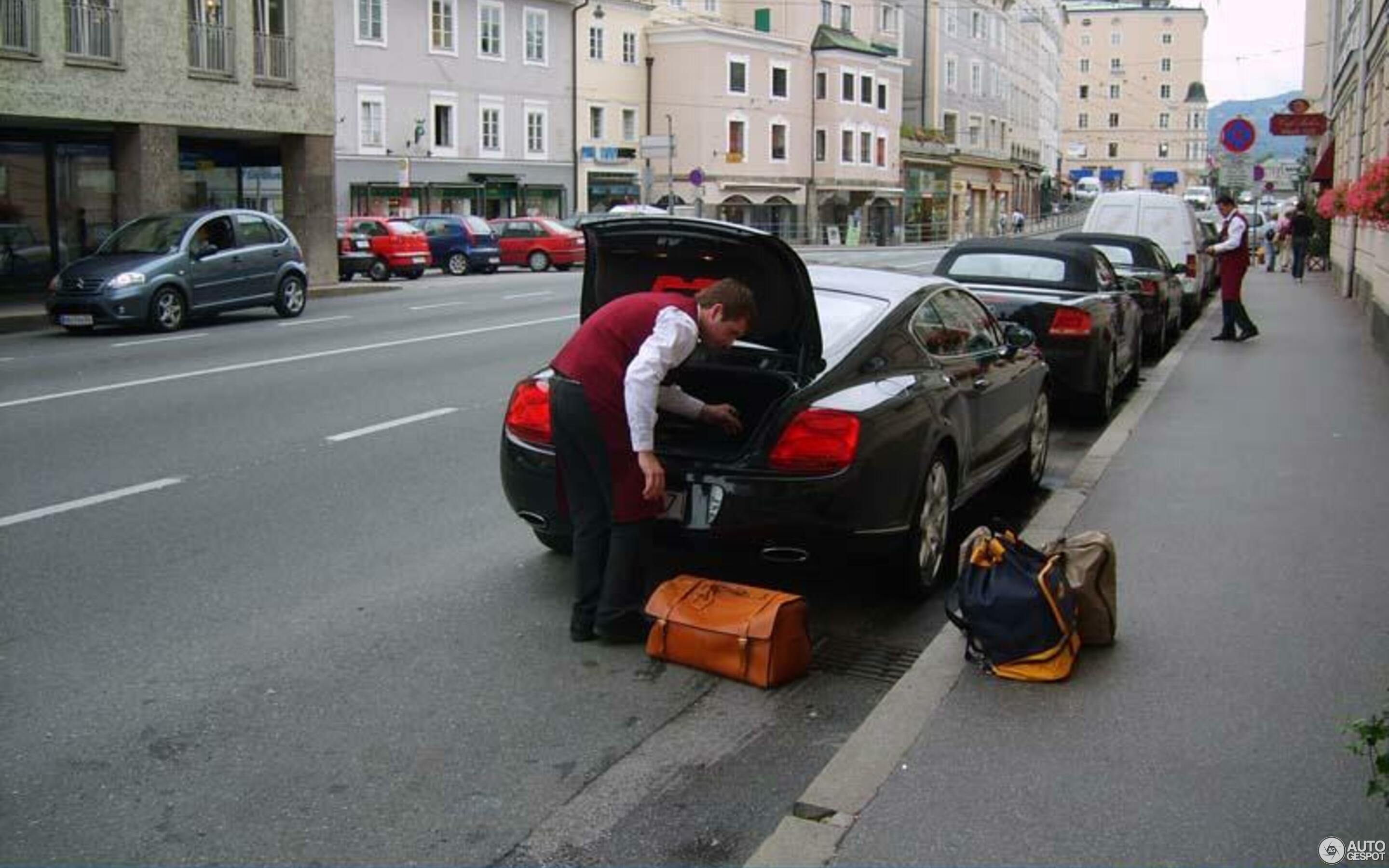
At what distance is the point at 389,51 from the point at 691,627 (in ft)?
146

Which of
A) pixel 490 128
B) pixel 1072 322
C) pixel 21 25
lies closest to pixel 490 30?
pixel 490 128

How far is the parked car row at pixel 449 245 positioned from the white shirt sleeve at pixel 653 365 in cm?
2618

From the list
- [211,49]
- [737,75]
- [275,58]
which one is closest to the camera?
[211,49]

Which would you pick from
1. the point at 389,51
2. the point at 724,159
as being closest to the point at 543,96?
the point at 389,51

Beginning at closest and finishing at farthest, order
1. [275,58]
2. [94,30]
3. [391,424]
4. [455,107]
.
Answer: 1. [391,424]
2. [94,30]
3. [275,58]
4. [455,107]

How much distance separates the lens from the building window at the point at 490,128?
50.3 metres

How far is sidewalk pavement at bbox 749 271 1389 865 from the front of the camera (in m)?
3.94

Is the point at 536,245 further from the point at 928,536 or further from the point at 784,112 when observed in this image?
the point at 928,536

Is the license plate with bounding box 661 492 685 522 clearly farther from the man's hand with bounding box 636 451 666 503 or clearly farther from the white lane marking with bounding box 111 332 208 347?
Answer: the white lane marking with bounding box 111 332 208 347

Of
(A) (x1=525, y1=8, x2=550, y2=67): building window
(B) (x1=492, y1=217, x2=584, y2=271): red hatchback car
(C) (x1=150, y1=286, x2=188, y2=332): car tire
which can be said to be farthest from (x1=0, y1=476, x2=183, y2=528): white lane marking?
(A) (x1=525, y1=8, x2=550, y2=67): building window

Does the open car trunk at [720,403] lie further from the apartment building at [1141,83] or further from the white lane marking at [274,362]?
the apartment building at [1141,83]

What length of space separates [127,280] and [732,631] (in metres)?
16.2

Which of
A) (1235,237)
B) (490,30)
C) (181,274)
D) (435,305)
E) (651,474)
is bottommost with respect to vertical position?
(435,305)

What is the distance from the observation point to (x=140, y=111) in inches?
991
